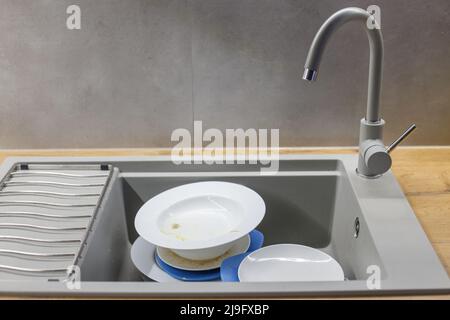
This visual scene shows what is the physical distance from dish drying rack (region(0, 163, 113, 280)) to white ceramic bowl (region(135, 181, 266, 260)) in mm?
120

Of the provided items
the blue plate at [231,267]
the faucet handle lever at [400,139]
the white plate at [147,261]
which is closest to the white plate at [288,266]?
the blue plate at [231,267]

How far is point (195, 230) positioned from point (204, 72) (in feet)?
1.19

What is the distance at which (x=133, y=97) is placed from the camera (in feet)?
4.34

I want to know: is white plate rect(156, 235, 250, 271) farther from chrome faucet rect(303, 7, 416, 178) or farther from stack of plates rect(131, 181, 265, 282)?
chrome faucet rect(303, 7, 416, 178)

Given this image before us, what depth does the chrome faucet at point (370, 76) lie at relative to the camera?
1026 millimetres

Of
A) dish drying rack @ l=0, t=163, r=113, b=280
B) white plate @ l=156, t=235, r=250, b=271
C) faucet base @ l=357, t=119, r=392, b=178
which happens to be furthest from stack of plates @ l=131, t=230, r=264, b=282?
faucet base @ l=357, t=119, r=392, b=178

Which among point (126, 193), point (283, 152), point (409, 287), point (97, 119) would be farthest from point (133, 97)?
point (409, 287)

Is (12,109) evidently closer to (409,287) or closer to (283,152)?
(283,152)

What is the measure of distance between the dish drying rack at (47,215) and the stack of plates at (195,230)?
4.7 inches

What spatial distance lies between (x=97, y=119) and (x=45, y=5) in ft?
0.91

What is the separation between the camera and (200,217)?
121 cm

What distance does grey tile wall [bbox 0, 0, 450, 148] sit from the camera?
1.24 metres

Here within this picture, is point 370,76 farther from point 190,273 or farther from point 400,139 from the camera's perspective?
point 190,273

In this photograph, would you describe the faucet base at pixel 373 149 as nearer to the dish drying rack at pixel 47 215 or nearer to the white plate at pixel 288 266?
the white plate at pixel 288 266
